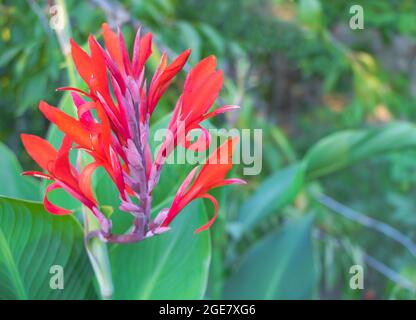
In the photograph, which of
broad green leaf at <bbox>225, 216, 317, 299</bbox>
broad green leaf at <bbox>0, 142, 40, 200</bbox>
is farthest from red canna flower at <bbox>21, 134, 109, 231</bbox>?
broad green leaf at <bbox>225, 216, 317, 299</bbox>

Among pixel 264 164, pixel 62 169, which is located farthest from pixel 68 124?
pixel 264 164

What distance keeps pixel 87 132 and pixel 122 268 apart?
0.21m

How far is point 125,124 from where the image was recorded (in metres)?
0.34

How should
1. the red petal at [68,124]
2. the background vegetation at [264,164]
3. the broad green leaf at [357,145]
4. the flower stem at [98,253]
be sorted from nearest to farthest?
the red petal at [68,124] → the flower stem at [98,253] → the background vegetation at [264,164] → the broad green leaf at [357,145]

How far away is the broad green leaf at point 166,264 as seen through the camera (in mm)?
516

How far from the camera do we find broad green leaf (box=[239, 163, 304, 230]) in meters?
0.78

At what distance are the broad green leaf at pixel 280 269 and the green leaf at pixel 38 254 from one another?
0.29 metres

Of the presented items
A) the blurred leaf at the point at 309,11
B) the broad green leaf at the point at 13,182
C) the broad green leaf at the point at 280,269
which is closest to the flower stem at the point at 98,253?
the broad green leaf at the point at 13,182

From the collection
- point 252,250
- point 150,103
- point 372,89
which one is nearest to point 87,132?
point 150,103

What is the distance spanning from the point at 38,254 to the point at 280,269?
377 mm

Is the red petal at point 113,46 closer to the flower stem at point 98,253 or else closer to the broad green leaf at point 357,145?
the flower stem at point 98,253

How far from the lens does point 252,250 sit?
816mm

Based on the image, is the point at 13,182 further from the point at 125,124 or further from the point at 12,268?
the point at 125,124
